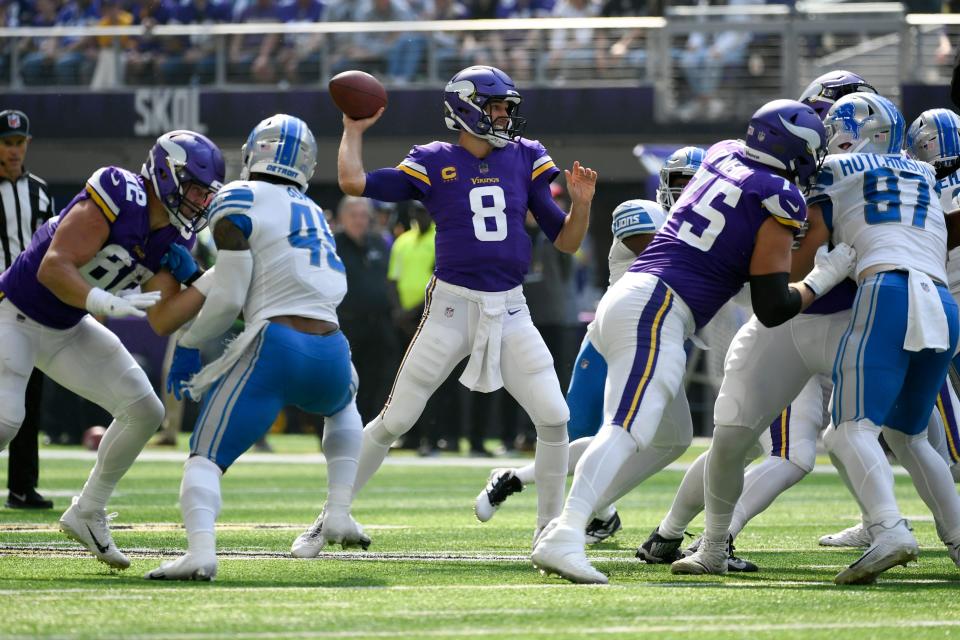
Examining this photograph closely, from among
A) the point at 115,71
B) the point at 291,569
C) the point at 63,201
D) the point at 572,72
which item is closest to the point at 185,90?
the point at 115,71

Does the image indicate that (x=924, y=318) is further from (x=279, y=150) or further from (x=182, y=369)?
(x=182, y=369)

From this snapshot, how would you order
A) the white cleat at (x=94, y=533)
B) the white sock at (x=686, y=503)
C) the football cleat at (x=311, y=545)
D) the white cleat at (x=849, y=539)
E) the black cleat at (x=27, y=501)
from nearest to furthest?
the white cleat at (x=94, y=533) < the white sock at (x=686, y=503) < the football cleat at (x=311, y=545) < the white cleat at (x=849, y=539) < the black cleat at (x=27, y=501)

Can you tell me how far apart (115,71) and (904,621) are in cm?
1527

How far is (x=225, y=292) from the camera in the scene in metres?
5.56

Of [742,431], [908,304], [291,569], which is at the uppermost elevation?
[908,304]

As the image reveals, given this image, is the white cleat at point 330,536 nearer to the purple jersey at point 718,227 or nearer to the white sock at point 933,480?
the purple jersey at point 718,227

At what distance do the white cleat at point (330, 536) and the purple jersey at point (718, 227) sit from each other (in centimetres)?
142

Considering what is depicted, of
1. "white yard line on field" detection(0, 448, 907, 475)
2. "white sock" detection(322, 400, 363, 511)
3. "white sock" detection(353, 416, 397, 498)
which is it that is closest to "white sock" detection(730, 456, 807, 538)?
"white sock" detection(353, 416, 397, 498)

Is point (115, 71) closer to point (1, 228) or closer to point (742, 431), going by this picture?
point (1, 228)

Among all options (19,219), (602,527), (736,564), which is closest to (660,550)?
(736,564)

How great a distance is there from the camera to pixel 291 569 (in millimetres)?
5758

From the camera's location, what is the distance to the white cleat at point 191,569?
5.24 metres

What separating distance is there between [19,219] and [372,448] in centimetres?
280

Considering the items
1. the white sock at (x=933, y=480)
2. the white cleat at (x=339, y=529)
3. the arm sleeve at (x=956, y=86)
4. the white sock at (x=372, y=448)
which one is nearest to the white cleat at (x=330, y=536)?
the white cleat at (x=339, y=529)
